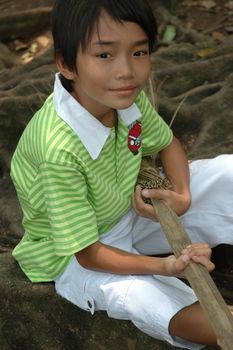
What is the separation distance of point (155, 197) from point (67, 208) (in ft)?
1.19

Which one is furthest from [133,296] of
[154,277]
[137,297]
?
[154,277]

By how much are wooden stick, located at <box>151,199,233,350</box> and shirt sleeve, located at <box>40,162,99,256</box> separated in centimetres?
26

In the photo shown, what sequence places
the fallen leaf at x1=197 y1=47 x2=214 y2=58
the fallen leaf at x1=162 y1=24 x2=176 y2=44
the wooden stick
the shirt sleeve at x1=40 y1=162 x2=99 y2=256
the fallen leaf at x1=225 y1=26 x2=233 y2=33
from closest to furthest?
the wooden stick → the shirt sleeve at x1=40 y1=162 x2=99 y2=256 → the fallen leaf at x1=197 y1=47 x2=214 y2=58 → the fallen leaf at x1=162 y1=24 x2=176 y2=44 → the fallen leaf at x1=225 y1=26 x2=233 y2=33

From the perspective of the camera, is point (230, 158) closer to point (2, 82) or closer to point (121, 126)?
point (121, 126)

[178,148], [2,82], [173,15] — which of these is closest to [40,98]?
[2,82]

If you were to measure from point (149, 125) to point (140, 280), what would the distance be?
637 millimetres

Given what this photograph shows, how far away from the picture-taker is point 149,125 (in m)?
2.38

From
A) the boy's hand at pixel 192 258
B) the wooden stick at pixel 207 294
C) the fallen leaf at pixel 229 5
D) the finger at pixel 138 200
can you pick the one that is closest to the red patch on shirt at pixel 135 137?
the finger at pixel 138 200

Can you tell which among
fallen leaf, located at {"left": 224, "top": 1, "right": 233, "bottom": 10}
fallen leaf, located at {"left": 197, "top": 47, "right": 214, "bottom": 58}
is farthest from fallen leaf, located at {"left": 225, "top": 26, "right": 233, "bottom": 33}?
fallen leaf, located at {"left": 197, "top": 47, "right": 214, "bottom": 58}

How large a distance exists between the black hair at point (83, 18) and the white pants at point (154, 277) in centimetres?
64

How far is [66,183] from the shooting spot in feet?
6.39

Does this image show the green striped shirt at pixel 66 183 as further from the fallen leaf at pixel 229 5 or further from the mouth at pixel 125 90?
the fallen leaf at pixel 229 5

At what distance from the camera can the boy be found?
1.87m

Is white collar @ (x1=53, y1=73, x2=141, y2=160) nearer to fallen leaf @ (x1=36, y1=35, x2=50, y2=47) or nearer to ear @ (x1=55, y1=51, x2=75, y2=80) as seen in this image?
ear @ (x1=55, y1=51, x2=75, y2=80)
